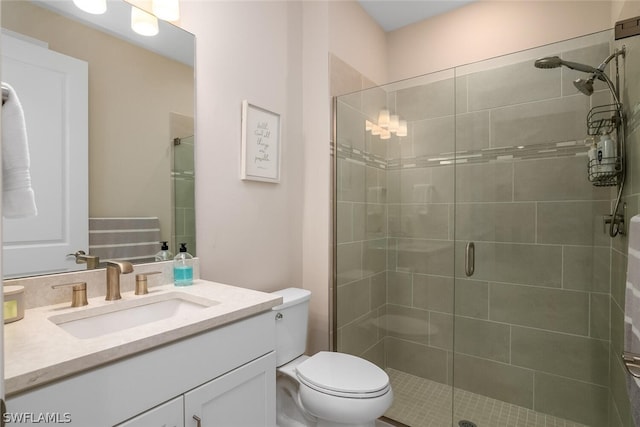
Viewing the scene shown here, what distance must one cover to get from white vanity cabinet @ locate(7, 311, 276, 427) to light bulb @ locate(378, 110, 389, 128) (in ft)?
5.03

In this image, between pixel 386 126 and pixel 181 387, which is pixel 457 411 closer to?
pixel 181 387

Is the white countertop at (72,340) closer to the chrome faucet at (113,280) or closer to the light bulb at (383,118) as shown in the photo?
the chrome faucet at (113,280)

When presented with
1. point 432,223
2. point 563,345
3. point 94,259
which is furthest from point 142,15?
point 563,345

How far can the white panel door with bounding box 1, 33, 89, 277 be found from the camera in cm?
109

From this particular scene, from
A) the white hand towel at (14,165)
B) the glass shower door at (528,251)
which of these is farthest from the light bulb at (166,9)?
the glass shower door at (528,251)

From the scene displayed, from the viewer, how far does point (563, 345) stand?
1833 mm

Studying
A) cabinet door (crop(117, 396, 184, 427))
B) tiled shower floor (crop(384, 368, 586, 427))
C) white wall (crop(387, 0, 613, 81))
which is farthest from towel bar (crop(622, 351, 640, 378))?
white wall (crop(387, 0, 613, 81))

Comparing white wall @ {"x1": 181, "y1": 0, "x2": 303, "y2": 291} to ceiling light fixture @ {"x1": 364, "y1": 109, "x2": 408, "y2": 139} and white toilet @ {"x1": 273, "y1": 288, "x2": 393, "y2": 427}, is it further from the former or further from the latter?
ceiling light fixture @ {"x1": 364, "y1": 109, "x2": 408, "y2": 139}

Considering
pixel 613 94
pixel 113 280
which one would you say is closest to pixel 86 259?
pixel 113 280

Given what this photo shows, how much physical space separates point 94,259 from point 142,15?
1.01 meters

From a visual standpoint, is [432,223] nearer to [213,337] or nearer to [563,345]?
[563,345]

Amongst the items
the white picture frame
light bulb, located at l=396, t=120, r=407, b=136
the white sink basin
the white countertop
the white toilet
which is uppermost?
light bulb, located at l=396, t=120, r=407, b=136

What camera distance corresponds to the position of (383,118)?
7.44 ft

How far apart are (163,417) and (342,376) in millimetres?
827
